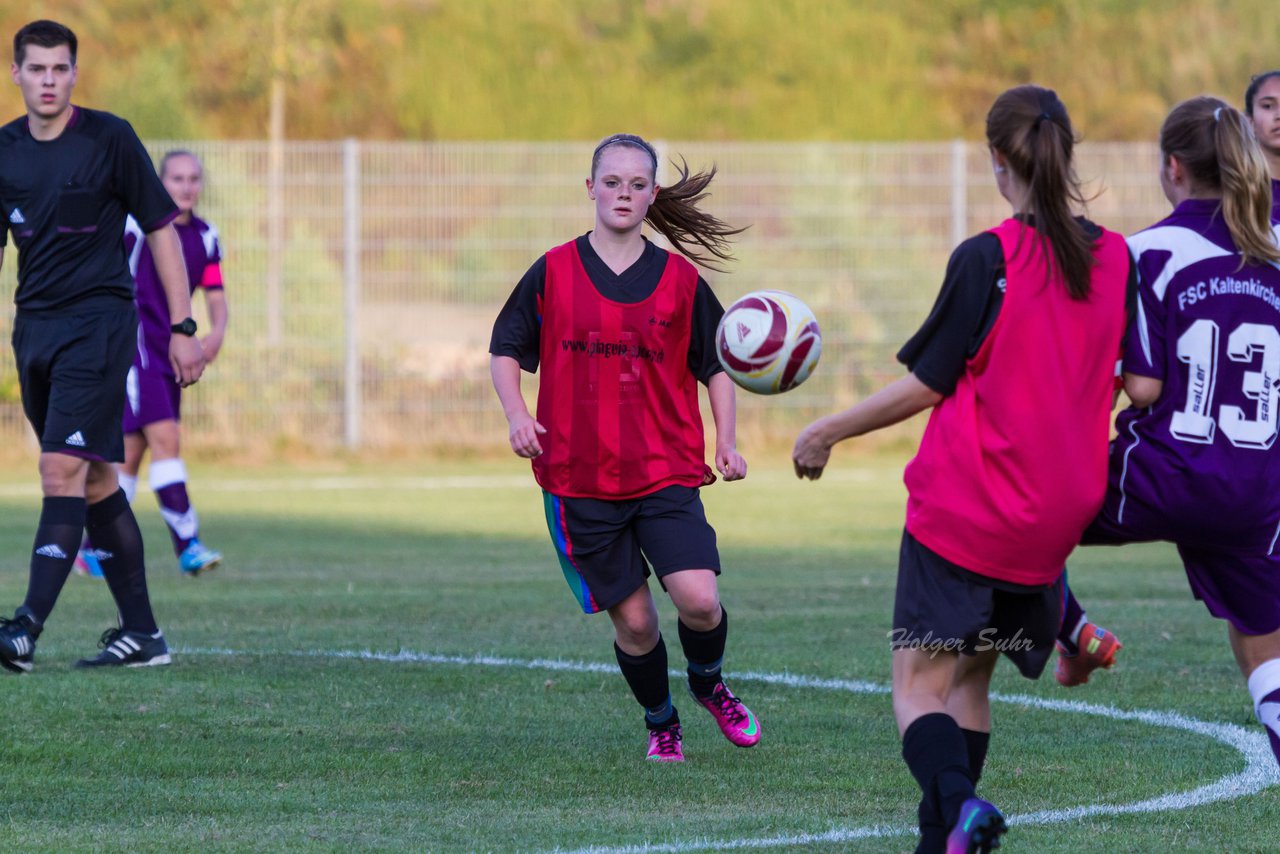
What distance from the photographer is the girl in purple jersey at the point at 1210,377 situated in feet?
13.7

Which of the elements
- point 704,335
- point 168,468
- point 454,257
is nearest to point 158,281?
point 168,468

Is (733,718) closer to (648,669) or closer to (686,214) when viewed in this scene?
(648,669)

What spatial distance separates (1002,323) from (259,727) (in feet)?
9.64

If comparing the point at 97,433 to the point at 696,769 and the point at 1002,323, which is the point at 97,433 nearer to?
the point at 696,769

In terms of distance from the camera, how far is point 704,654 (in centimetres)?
555

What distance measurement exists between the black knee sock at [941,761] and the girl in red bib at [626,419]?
4.67ft

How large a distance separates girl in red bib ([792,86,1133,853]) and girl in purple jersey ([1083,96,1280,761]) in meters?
0.20

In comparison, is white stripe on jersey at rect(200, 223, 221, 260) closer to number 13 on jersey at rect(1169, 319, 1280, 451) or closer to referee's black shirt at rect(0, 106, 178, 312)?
referee's black shirt at rect(0, 106, 178, 312)

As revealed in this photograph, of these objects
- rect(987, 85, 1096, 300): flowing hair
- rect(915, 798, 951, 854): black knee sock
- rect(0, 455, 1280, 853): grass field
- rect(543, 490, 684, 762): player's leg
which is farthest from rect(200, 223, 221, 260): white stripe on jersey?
rect(915, 798, 951, 854): black knee sock

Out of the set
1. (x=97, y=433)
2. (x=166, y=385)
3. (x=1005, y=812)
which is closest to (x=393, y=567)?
(x=166, y=385)

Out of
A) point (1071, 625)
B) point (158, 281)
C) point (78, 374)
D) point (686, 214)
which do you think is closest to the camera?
point (1071, 625)

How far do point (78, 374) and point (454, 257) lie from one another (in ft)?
39.9

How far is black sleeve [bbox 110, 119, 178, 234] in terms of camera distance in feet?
22.2

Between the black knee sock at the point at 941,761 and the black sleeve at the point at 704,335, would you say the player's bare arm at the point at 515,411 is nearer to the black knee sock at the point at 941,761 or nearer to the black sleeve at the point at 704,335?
the black sleeve at the point at 704,335
